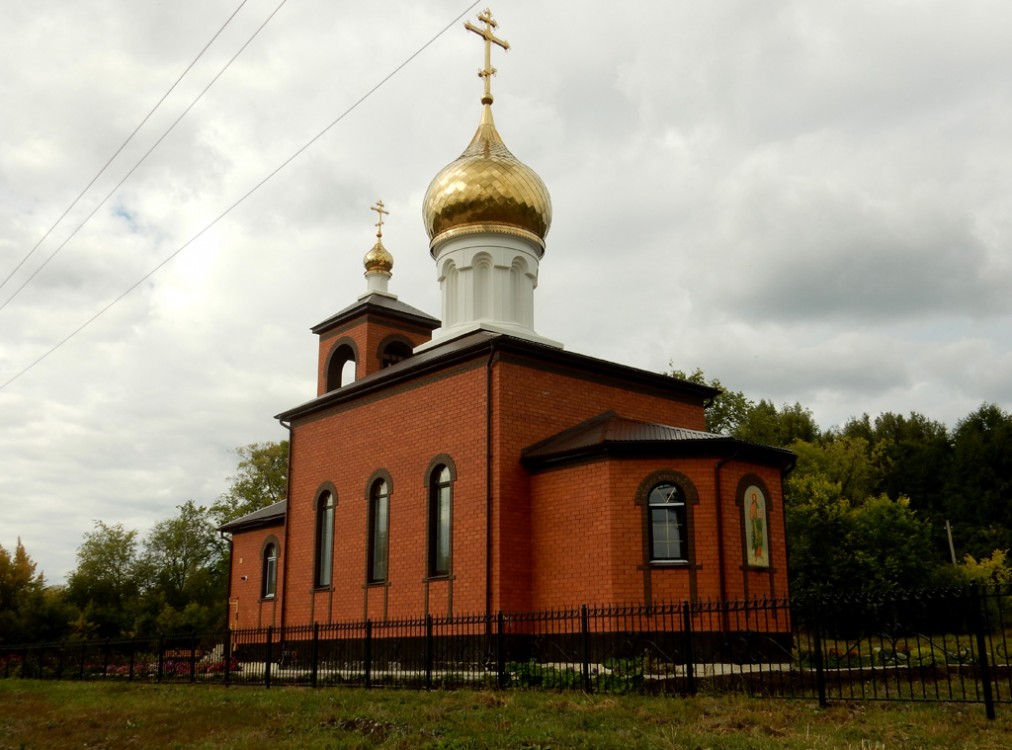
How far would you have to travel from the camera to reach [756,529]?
1389 centimetres

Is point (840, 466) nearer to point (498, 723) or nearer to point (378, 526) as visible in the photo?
point (378, 526)

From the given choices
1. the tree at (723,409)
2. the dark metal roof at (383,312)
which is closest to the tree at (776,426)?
the tree at (723,409)

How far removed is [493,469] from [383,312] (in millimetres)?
7001

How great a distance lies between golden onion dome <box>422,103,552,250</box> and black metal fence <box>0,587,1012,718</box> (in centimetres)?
767

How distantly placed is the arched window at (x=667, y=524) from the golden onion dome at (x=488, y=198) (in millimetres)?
6741

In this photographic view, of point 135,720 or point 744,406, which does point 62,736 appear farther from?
point 744,406

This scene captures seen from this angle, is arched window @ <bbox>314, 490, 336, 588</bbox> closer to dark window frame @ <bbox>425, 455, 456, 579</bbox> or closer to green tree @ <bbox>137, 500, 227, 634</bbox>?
dark window frame @ <bbox>425, 455, 456, 579</bbox>

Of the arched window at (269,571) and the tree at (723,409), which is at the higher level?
the tree at (723,409)

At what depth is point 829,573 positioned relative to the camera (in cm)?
2525

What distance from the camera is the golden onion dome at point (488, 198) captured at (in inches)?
715

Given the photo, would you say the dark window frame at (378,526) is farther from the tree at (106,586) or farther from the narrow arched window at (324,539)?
the tree at (106,586)

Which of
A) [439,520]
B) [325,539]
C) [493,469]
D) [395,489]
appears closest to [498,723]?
[493,469]

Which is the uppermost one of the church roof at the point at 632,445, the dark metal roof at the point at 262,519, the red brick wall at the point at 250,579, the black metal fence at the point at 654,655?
the church roof at the point at 632,445

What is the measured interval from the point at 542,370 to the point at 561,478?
1917 mm
